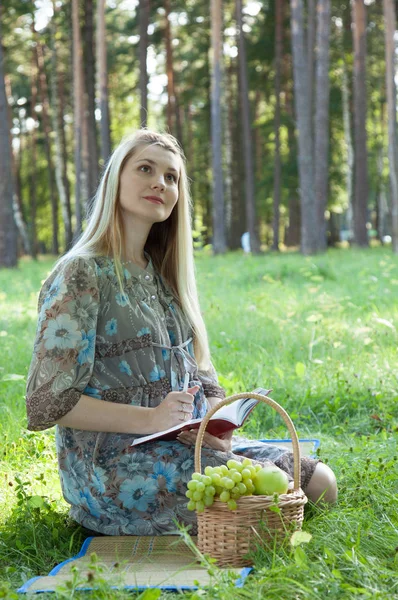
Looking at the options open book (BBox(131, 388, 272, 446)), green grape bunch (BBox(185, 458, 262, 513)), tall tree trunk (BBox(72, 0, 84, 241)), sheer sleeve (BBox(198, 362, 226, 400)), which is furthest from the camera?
tall tree trunk (BBox(72, 0, 84, 241))

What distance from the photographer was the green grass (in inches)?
118

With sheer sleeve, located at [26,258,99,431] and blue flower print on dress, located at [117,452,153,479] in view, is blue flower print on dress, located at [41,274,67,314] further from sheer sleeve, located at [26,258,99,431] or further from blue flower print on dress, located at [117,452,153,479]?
blue flower print on dress, located at [117,452,153,479]

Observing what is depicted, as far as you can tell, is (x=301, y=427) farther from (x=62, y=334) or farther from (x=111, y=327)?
(x=62, y=334)

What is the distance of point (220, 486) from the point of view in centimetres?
319

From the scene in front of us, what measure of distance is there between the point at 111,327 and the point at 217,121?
18438 millimetres

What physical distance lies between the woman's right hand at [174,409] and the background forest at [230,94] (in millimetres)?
15906

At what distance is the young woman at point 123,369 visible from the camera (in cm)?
347

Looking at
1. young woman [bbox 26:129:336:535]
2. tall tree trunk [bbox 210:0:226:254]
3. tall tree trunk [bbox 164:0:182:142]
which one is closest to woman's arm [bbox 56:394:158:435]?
young woman [bbox 26:129:336:535]

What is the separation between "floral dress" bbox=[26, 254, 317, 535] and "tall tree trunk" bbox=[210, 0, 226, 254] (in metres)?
18.2

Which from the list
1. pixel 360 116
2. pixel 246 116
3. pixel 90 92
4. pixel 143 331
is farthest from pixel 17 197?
pixel 143 331

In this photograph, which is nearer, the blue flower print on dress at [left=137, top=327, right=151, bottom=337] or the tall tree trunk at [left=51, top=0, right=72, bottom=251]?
the blue flower print on dress at [left=137, top=327, right=151, bottom=337]

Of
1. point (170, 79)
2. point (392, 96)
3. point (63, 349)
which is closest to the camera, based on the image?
point (63, 349)

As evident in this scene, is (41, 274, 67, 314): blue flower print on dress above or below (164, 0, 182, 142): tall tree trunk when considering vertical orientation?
below

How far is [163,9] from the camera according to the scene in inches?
1016
